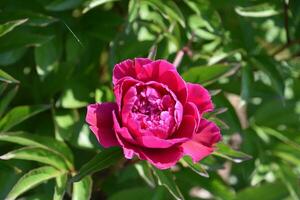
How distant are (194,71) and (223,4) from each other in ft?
1.04

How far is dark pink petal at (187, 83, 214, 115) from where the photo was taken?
3.22 feet

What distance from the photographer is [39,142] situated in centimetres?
127

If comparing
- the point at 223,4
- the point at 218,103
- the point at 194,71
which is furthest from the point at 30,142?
the point at 223,4

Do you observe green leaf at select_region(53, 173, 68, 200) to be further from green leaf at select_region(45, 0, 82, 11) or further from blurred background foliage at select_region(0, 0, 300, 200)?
green leaf at select_region(45, 0, 82, 11)

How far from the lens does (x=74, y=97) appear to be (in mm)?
1470

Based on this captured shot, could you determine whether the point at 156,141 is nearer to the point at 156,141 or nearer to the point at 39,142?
the point at 156,141

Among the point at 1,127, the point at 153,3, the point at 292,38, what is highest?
the point at 153,3

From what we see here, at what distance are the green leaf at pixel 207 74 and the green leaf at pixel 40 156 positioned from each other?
1.05ft

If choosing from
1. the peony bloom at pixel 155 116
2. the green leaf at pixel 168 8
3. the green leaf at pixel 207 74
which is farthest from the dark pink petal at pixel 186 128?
the green leaf at pixel 168 8

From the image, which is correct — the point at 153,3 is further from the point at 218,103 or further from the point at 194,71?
the point at 218,103

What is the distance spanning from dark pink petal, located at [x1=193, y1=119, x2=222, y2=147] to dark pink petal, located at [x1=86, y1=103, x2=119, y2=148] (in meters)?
0.14

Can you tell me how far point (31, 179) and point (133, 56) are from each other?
1.32ft

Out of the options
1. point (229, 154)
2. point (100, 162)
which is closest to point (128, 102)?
point (100, 162)

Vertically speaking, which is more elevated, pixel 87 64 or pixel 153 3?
pixel 153 3
